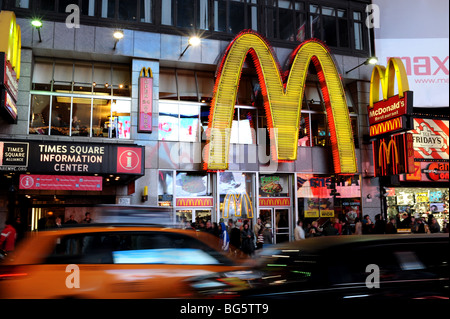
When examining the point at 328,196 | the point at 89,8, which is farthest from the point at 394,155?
the point at 89,8

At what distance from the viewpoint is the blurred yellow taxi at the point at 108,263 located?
5759 millimetres

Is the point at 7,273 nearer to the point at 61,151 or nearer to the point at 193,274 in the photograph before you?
the point at 193,274

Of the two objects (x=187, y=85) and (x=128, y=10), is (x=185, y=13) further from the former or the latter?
(x=187, y=85)

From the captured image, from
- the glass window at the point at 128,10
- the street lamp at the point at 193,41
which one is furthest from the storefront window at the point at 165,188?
the glass window at the point at 128,10

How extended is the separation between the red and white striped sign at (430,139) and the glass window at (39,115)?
1890 centimetres

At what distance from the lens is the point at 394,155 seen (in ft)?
68.6

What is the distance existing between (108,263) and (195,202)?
13653 mm

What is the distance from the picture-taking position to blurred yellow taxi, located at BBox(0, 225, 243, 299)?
576 centimetres

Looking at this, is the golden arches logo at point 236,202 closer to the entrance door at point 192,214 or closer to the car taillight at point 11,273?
the entrance door at point 192,214

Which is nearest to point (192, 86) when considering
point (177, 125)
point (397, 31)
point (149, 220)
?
point (177, 125)

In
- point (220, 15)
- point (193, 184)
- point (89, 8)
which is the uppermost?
point (220, 15)

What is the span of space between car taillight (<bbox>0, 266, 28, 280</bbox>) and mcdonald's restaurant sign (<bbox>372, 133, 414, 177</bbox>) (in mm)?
18324

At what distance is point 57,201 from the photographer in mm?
19156

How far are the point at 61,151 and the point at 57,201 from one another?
473 cm
